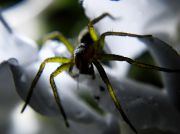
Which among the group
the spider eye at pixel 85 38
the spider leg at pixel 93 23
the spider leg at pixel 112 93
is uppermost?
the spider leg at pixel 93 23

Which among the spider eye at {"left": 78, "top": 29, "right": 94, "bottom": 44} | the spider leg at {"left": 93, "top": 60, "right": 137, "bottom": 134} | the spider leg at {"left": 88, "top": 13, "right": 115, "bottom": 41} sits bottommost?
the spider leg at {"left": 93, "top": 60, "right": 137, "bottom": 134}

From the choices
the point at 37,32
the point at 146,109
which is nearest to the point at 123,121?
the point at 146,109

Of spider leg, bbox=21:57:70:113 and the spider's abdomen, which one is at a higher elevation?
spider leg, bbox=21:57:70:113

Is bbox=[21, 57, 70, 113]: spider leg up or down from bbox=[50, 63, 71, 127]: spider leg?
up

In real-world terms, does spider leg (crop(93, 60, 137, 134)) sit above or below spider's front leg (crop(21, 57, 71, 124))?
below

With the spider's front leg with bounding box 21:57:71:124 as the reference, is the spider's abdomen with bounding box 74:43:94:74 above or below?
below

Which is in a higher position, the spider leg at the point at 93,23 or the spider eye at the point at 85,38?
the spider leg at the point at 93,23

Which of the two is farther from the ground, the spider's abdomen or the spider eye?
the spider eye

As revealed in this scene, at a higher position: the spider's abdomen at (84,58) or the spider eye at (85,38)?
the spider eye at (85,38)

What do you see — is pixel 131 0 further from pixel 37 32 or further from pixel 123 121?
pixel 37 32
